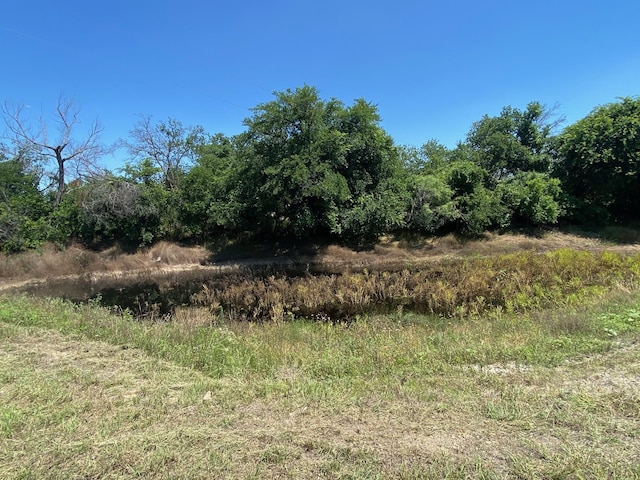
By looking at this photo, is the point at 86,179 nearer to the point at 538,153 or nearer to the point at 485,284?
the point at 485,284

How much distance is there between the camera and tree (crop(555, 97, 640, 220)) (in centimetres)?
2428

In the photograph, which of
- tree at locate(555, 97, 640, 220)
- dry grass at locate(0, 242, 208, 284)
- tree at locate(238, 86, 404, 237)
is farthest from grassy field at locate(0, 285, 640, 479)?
tree at locate(555, 97, 640, 220)

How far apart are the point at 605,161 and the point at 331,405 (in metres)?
28.8

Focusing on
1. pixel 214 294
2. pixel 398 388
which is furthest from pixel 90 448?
pixel 214 294

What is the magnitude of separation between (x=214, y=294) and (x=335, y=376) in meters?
9.37

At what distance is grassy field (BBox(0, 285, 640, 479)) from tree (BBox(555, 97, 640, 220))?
23.6 meters

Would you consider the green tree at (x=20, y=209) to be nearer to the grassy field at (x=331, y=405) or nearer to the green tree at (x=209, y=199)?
the green tree at (x=209, y=199)

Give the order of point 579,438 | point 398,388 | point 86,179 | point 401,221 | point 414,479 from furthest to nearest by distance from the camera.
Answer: point 86,179, point 401,221, point 398,388, point 579,438, point 414,479

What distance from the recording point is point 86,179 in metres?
26.7

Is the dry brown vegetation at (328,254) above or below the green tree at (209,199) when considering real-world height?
below

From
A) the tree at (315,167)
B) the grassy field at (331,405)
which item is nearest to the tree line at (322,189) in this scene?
the tree at (315,167)

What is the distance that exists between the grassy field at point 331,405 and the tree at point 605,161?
2356cm

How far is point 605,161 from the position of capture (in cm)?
2467

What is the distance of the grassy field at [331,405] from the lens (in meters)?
2.97
